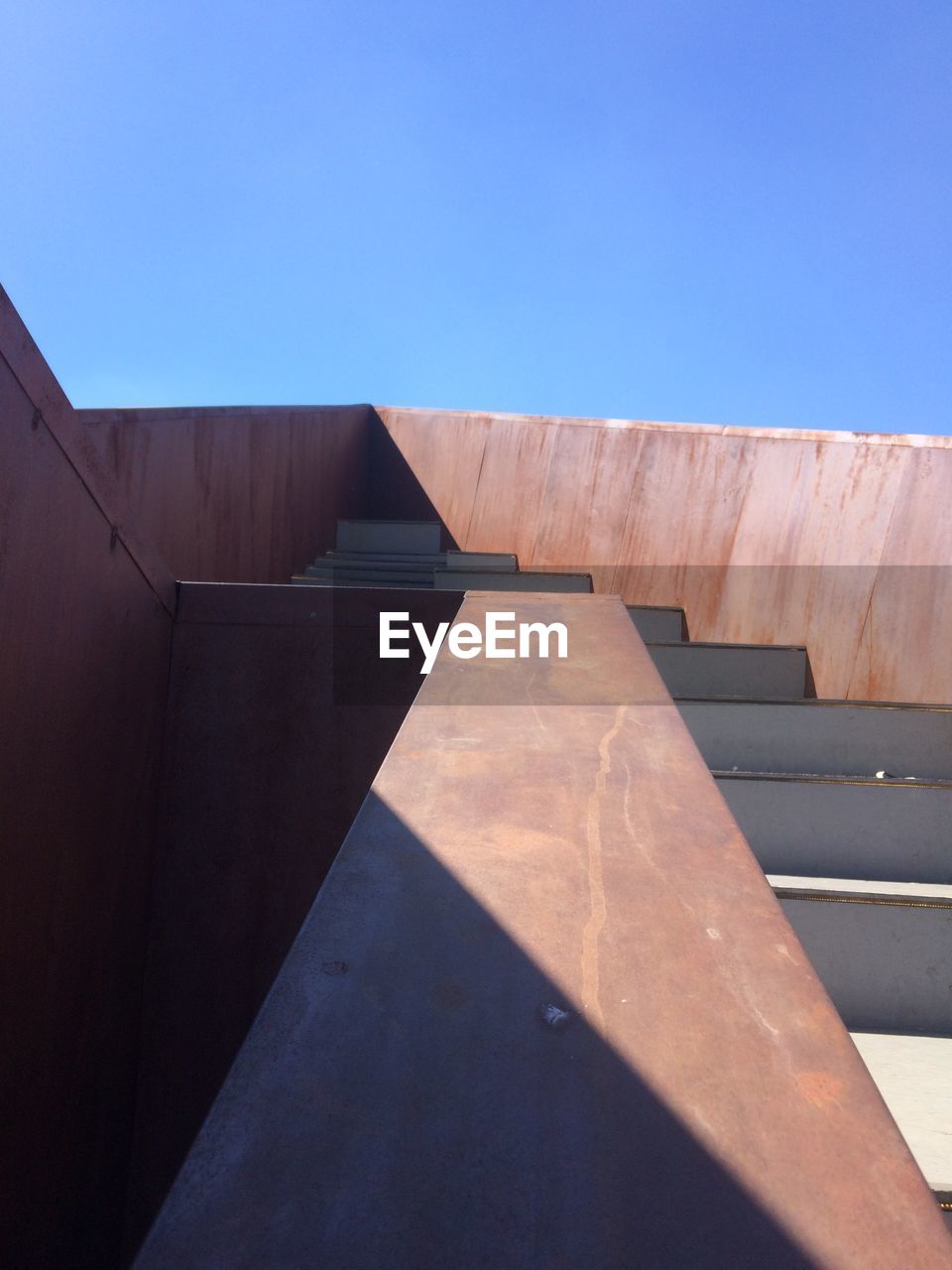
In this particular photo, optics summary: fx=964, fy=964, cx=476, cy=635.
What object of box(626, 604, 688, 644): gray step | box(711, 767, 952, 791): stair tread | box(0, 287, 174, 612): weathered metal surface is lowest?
box(711, 767, 952, 791): stair tread

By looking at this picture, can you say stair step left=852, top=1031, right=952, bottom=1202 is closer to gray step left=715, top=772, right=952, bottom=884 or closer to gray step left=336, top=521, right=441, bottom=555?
gray step left=715, top=772, right=952, bottom=884

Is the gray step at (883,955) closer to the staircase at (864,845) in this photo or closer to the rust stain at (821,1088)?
the staircase at (864,845)

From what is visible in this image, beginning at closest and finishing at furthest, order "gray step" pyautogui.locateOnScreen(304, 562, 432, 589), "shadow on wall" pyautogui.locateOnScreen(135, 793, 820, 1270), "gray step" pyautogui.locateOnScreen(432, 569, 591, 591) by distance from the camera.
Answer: "shadow on wall" pyautogui.locateOnScreen(135, 793, 820, 1270), "gray step" pyautogui.locateOnScreen(432, 569, 591, 591), "gray step" pyautogui.locateOnScreen(304, 562, 432, 589)

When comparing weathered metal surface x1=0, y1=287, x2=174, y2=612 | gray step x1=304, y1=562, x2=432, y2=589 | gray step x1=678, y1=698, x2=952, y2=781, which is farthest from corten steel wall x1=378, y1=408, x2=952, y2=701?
weathered metal surface x1=0, y1=287, x2=174, y2=612

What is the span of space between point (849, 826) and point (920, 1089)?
735mm

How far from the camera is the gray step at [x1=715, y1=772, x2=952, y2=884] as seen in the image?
2150mm

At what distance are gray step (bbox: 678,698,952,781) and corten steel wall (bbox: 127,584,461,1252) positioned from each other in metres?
0.80

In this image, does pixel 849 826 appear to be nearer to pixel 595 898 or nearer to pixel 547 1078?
pixel 595 898

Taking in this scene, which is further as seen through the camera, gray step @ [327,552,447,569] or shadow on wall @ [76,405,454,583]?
gray step @ [327,552,447,569]

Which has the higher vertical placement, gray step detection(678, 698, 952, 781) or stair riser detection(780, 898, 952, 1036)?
gray step detection(678, 698, 952, 781)

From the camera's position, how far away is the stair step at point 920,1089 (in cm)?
134

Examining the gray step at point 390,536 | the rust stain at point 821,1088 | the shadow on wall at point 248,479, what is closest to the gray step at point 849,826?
the rust stain at point 821,1088

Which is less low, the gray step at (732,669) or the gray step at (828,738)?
the gray step at (732,669)

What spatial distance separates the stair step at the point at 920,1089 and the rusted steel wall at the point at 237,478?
1807 millimetres
